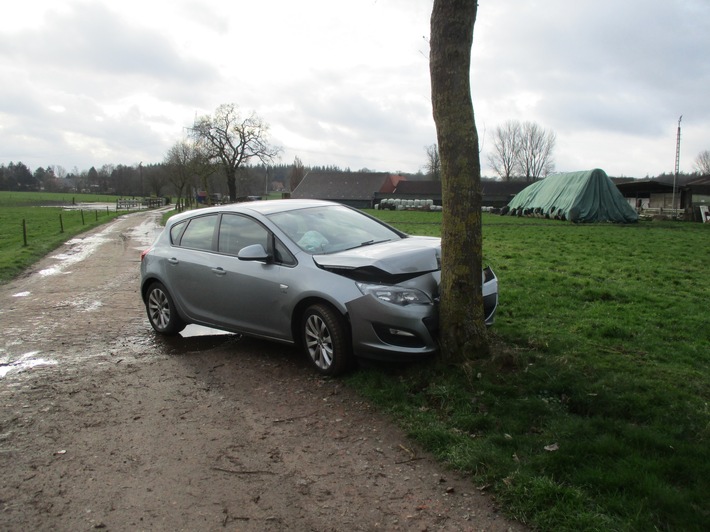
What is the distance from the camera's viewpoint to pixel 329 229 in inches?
252

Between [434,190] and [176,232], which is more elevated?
[434,190]

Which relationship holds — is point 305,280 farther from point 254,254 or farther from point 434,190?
point 434,190

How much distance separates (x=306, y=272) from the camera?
5.54 metres

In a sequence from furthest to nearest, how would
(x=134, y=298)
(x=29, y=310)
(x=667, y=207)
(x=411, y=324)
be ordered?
(x=667, y=207), (x=134, y=298), (x=29, y=310), (x=411, y=324)

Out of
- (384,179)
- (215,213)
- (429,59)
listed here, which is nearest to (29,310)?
(215,213)

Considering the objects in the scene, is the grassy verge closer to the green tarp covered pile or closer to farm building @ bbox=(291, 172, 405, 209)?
the green tarp covered pile

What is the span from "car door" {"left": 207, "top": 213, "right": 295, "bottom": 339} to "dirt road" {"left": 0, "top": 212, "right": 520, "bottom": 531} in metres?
0.44

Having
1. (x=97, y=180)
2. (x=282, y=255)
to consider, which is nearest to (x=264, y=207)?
(x=282, y=255)

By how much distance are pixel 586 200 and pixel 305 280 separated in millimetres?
35639

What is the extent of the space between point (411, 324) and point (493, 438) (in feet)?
4.51

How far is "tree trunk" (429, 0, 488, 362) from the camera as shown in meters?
5.05

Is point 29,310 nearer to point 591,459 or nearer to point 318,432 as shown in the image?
point 318,432

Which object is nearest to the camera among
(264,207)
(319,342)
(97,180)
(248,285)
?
(319,342)

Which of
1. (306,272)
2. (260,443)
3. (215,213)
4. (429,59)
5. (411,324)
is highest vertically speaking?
(429,59)
